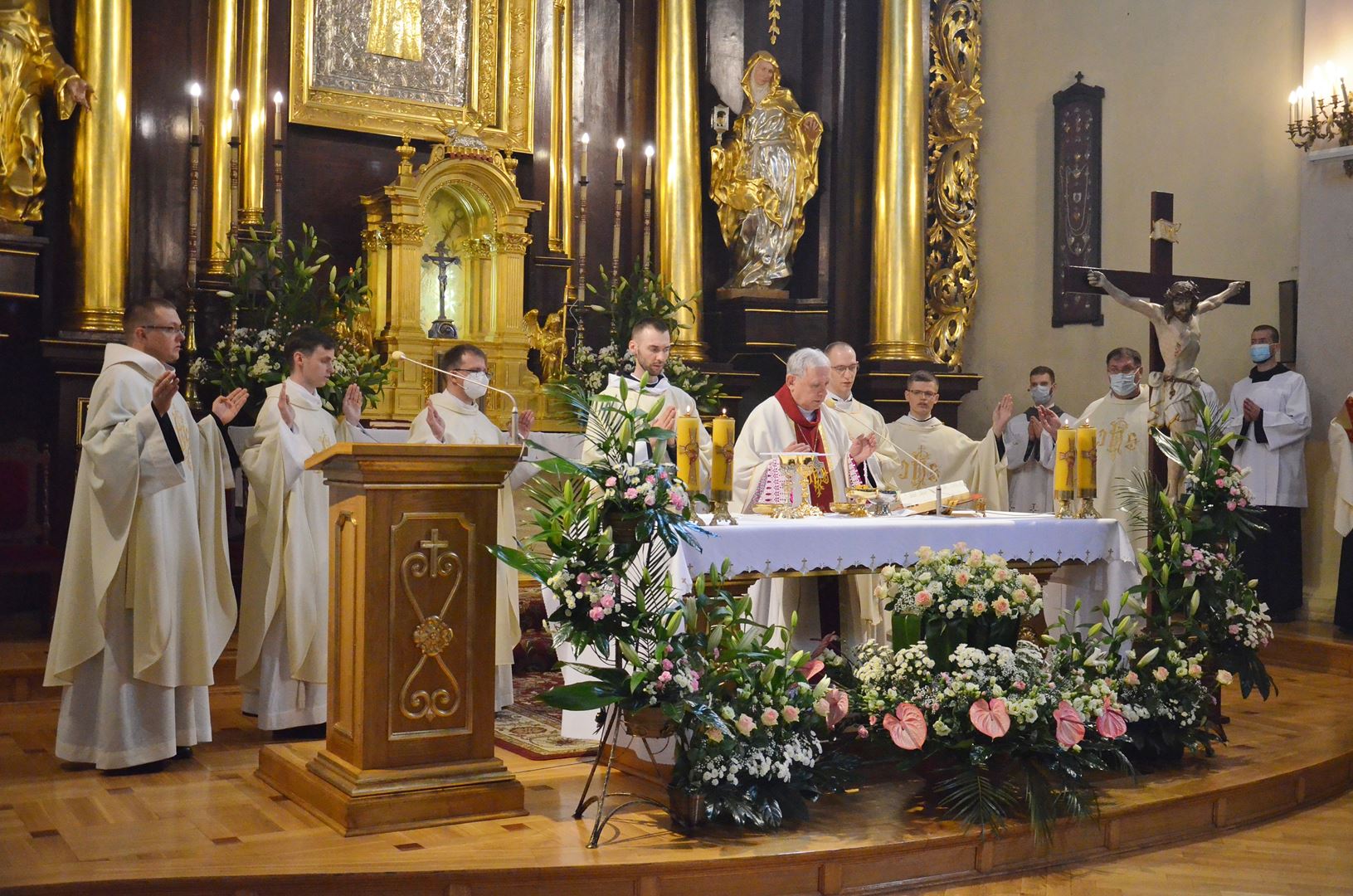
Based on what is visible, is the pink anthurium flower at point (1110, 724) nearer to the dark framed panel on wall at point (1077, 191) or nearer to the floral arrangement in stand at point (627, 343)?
the floral arrangement in stand at point (627, 343)

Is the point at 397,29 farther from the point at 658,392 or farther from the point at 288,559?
the point at 288,559

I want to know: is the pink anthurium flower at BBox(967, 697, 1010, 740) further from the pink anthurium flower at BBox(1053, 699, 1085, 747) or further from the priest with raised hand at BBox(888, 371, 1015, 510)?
the priest with raised hand at BBox(888, 371, 1015, 510)

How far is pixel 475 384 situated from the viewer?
243 inches

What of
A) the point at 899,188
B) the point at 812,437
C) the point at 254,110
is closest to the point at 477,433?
the point at 812,437

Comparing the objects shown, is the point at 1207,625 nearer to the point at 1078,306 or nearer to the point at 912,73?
the point at 1078,306

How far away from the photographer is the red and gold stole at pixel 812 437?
6145mm

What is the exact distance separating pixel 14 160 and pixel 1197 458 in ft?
20.4

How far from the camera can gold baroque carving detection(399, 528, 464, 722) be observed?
14.3 feet

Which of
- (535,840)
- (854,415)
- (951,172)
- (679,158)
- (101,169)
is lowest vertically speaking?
(535,840)

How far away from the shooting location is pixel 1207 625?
5.67 meters

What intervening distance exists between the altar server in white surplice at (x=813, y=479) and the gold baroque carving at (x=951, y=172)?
14.4 ft

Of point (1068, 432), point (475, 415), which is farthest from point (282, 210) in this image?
point (1068, 432)

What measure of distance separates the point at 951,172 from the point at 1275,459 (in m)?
3.26

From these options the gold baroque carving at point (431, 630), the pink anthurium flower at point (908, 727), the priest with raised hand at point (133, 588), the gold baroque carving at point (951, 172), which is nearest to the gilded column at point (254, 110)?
the priest with raised hand at point (133, 588)
